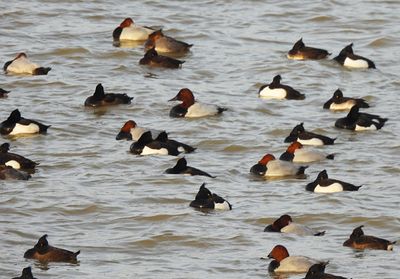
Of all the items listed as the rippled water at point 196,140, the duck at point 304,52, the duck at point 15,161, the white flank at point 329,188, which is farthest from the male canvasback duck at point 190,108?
the white flank at point 329,188

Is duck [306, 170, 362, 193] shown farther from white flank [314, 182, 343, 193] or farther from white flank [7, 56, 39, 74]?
white flank [7, 56, 39, 74]

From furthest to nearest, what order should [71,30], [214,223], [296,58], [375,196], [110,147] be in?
[71,30], [296,58], [110,147], [375,196], [214,223]

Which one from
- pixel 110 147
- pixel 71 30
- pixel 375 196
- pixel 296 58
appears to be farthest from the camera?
pixel 71 30

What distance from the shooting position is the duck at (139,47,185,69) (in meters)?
28.4

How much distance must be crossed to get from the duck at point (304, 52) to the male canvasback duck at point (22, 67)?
5.16 meters

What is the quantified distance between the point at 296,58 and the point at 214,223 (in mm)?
10744

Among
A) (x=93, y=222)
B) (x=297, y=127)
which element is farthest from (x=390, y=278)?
(x=297, y=127)

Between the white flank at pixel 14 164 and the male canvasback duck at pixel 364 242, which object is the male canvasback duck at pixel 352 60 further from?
the male canvasback duck at pixel 364 242

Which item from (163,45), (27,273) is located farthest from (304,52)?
(27,273)

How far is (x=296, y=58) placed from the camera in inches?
1154

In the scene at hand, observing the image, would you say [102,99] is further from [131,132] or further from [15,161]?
[15,161]

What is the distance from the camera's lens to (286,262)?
16.7 m

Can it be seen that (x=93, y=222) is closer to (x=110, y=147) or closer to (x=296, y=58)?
(x=110, y=147)

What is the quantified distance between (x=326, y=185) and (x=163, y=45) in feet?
33.9
